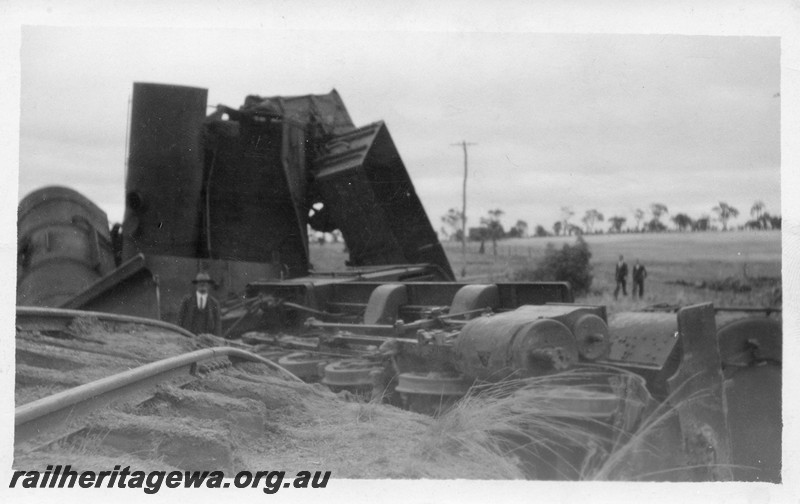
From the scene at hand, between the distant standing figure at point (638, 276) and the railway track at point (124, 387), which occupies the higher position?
the distant standing figure at point (638, 276)

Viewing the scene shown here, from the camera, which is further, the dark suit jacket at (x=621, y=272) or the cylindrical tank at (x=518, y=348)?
the dark suit jacket at (x=621, y=272)

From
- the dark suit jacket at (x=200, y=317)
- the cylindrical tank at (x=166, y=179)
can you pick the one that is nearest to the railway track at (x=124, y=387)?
the dark suit jacket at (x=200, y=317)

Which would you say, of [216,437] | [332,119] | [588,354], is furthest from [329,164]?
[216,437]

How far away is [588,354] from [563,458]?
65 cm

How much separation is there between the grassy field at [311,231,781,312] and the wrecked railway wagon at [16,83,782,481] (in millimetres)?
181

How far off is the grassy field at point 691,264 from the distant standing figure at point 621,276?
0.13 feet

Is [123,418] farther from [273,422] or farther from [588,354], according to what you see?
[588,354]

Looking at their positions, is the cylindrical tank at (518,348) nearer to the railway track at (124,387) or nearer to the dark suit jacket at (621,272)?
the railway track at (124,387)

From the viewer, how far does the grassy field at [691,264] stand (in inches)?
173

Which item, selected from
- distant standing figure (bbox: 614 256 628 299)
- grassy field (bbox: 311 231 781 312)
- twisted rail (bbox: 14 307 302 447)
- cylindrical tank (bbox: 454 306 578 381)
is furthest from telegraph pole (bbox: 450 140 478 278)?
twisted rail (bbox: 14 307 302 447)

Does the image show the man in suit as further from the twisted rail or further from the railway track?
the twisted rail

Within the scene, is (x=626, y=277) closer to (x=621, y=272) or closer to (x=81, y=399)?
(x=621, y=272)

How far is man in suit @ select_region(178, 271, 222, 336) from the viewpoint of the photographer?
6.23 meters

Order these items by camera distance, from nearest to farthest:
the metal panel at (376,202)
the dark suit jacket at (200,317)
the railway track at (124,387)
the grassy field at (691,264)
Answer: the railway track at (124,387)
the grassy field at (691,264)
the dark suit jacket at (200,317)
the metal panel at (376,202)
